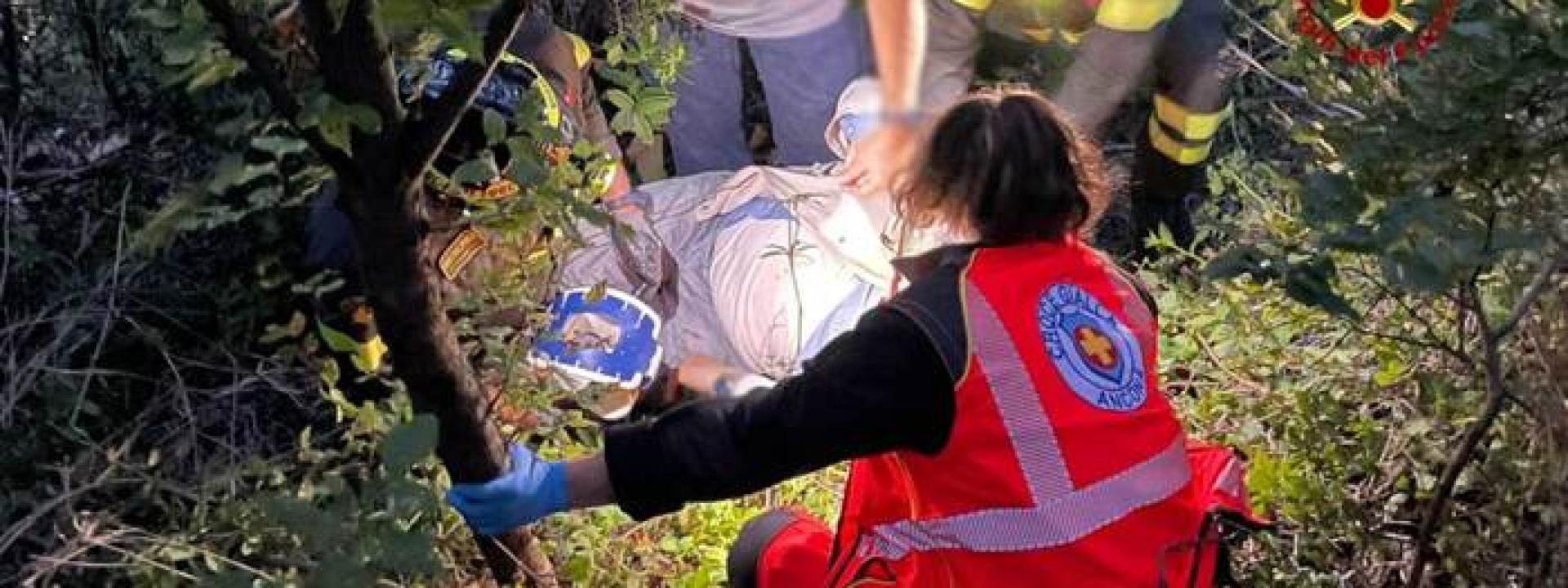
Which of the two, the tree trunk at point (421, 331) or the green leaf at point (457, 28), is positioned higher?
the green leaf at point (457, 28)

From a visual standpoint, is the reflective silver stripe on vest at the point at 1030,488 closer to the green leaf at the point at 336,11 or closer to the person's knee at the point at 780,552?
the person's knee at the point at 780,552

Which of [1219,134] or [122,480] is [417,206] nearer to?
[122,480]

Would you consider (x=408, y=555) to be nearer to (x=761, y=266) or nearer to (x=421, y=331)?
(x=421, y=331)

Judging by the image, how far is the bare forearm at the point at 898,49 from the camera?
230 centimetres

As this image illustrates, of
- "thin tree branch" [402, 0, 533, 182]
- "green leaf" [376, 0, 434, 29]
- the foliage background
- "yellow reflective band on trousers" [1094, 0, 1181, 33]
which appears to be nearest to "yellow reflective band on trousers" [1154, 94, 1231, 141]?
"yellow reflective band on trousers" [1094, 0, 1181, 33]

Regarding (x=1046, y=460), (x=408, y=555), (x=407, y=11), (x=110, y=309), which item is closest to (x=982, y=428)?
(x=1046, y=460)

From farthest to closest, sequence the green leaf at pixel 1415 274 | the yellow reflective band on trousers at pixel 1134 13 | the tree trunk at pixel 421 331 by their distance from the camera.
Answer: the yellow reflective band on trousers at pixel 1134 13, the tree trunk at pixel 421 331, the green leaf at pixel 1415 274

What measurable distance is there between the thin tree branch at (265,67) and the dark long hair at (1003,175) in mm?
653

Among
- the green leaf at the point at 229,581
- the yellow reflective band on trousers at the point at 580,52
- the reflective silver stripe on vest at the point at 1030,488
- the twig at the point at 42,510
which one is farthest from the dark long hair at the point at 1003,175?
the yellow reflective band on trousers at the point at 580,52

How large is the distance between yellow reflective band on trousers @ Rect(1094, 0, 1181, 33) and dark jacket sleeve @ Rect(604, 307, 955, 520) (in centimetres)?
220

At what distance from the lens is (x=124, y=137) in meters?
2.69

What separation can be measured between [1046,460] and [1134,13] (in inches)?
87.9

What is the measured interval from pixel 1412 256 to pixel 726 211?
2.13m

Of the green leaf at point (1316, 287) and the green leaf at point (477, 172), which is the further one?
the green leaf at point (477, 172)
